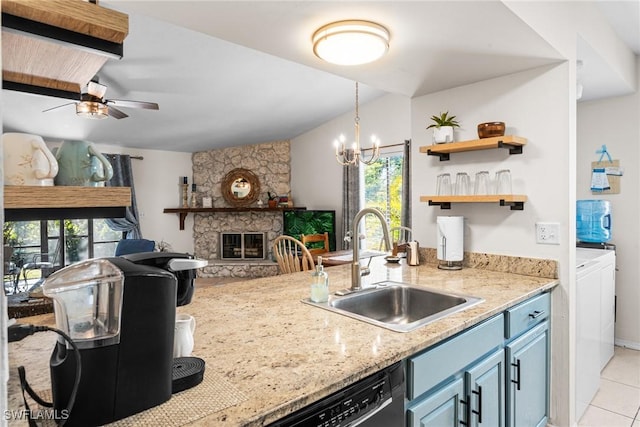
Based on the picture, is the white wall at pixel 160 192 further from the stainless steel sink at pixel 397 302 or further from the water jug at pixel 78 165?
the water jug at pixel 78 165

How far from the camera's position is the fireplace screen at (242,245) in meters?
7.04

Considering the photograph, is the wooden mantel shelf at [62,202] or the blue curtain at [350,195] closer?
the wooden mantel shelf at [62,202]

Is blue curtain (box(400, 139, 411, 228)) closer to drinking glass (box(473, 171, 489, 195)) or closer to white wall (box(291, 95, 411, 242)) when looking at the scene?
white wall (box(291, 95, 411, 242))

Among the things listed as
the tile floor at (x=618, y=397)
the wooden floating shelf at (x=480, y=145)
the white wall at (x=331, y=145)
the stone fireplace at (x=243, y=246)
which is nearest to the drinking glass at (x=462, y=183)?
the wooden floating shelf at (x=480, y=145)

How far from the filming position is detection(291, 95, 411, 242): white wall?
5.40m

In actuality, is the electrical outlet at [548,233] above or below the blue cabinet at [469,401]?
above

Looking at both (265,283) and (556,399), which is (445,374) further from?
(556,399)


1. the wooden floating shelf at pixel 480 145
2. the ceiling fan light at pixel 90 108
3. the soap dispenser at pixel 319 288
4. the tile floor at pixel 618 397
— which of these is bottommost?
the tile floor at pixel 618 397

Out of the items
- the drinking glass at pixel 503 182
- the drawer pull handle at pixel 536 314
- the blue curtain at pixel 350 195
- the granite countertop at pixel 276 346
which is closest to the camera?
the granite countertop at pixel 276 346

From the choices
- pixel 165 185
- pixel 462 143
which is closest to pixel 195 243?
pixel 165 185

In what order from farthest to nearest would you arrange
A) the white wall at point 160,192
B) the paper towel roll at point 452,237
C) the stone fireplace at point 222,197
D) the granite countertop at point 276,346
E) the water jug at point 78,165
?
the stone fireplace at point 222,197 → the white wall at point 160,192 → the paper towel roll at point 452,237 → the granite countertop at point 276,346 → the water jug at point 78,165

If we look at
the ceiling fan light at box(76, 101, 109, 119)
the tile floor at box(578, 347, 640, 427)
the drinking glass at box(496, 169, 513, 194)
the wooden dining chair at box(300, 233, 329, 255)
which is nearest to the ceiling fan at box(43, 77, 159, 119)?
the ceiling fan light at box(76, 101, 109, 119)

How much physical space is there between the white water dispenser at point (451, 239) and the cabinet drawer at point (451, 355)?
0.73 m

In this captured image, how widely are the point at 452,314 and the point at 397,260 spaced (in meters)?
1.31
